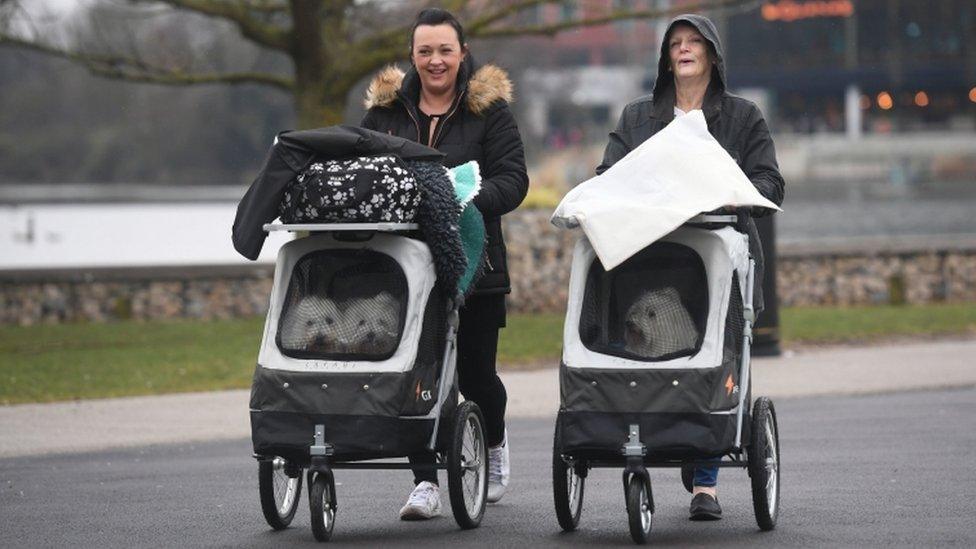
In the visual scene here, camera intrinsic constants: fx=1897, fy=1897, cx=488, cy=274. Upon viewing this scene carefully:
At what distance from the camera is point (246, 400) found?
42.2 ft

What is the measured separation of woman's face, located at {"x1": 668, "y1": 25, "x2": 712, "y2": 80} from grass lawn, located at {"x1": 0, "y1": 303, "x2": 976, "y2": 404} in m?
7.17

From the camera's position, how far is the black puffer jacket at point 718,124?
23.6 feet

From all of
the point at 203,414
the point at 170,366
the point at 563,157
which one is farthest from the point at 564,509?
the point at 563,157

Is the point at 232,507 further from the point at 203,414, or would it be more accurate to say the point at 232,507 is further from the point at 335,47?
the point at 335,47

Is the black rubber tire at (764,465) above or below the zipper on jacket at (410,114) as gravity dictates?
below

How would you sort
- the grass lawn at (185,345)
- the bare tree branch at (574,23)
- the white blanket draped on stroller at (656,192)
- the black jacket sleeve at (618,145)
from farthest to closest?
1. the bare tree branch at (574,23)
2. the grass lawn at (185,345)
3. the black jacket sleeve at (618,145)
4. the white blanket draped on stroller at (656,192)

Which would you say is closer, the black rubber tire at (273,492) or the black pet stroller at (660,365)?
the black pet stroller at (660,365)

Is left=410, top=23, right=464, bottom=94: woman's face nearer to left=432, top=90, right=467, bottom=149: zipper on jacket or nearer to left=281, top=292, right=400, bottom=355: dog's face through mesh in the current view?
left=432, top=90, right=467, bottom=149: zipper on jacket

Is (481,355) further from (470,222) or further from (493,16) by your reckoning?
(493,16)

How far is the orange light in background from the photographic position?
85188mm

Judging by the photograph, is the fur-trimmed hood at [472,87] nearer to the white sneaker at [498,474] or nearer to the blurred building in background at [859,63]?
the white sneaker at [498,474]

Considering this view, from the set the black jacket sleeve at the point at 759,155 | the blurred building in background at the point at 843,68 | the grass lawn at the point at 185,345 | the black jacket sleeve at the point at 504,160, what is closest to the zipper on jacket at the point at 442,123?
the black jacket sleeve at the point at 504,160

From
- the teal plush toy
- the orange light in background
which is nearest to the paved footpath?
the teal plush toy

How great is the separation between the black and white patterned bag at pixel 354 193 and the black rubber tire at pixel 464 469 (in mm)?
845
